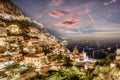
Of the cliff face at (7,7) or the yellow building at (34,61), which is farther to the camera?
the cliff face at (7,7)

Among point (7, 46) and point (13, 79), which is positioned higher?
point (7, 46)

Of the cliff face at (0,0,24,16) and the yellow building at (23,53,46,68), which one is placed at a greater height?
the cliff face at (0,0,24,16)

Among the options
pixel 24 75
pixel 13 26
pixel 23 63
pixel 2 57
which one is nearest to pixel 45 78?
pixel 24 75

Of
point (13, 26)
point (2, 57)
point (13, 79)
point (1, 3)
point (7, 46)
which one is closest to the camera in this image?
point (13, 79)

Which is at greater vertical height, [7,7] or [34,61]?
[7,7]

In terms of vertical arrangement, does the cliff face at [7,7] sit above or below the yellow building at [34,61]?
above

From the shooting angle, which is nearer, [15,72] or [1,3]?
[15,72]

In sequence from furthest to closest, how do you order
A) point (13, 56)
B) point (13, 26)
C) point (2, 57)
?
1. point (13, 26)
2. point (13, 56)
3. point (2, 57)

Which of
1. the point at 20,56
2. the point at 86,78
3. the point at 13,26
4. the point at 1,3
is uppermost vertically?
the point at 1,3

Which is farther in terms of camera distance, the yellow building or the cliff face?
the cliff face

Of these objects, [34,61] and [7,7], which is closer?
[34,61]

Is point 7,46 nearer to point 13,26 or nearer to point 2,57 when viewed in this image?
point 2,57
